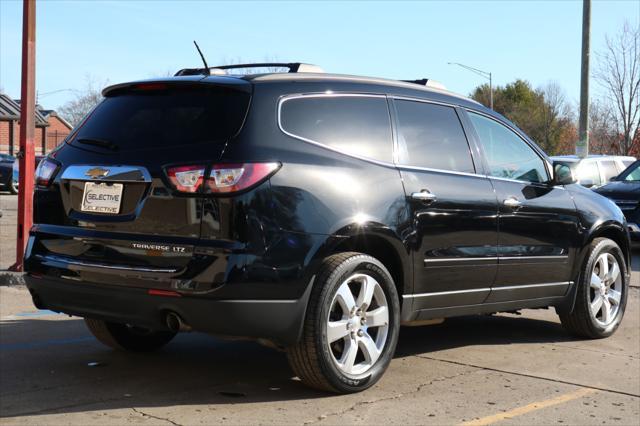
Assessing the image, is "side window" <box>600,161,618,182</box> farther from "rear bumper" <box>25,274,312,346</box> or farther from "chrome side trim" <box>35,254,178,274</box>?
"chrome side trim" <box>35,254,178,274</box>

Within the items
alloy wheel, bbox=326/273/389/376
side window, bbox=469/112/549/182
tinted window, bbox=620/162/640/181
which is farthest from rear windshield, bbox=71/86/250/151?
tinted window, bbox=620/162/640/181

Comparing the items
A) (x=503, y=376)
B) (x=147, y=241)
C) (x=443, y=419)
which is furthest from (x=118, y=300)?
(x=503, y=376)

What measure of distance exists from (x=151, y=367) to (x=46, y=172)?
1419 mm

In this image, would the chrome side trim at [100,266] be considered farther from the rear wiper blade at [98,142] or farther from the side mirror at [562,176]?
the side mirror at [562,176]

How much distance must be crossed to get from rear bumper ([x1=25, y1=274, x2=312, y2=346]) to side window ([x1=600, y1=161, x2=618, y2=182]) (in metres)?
16.2

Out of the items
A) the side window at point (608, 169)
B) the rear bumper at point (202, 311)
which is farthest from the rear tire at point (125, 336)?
the side window at point (608, 169)

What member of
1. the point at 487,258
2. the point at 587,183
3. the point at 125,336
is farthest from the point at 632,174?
the point at 125,336

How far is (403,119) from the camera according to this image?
5871 mm

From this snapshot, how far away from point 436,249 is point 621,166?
15.6 m

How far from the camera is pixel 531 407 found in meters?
5.06

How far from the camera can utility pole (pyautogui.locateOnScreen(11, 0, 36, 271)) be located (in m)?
10.0

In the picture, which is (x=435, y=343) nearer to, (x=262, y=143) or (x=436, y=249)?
(x=436, y=249)

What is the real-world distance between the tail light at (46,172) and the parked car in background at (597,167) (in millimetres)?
14942

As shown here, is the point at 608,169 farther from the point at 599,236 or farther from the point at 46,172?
the point at 46,172
